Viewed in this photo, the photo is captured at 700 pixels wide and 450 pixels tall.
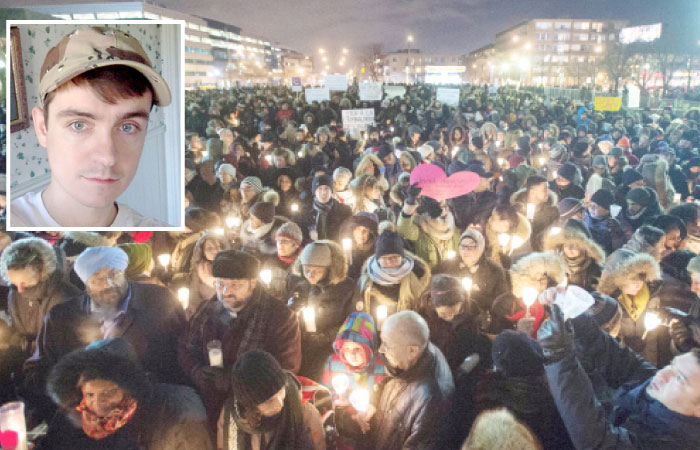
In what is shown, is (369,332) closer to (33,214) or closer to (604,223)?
(33,214)

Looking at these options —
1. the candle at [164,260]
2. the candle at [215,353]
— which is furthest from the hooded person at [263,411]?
the candle at [164,260]

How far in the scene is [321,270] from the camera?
392 centimetres

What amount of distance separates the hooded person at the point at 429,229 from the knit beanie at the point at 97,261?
2.73 meters

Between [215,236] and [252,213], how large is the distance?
879 mm

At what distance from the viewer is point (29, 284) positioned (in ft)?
11.0

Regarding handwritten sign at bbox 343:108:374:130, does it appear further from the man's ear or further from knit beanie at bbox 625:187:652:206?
the man's ear

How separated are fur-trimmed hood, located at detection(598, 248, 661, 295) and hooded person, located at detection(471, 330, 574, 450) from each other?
56.5 inches

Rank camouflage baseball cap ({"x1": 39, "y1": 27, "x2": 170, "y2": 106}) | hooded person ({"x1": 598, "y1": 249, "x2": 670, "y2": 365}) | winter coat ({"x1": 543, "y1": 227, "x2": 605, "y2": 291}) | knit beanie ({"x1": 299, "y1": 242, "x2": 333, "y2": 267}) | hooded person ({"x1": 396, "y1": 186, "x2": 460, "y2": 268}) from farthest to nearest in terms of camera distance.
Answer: hooded person ({"x1": 396, "y1": 186, "x2": 460, "y2": 268}), winter coat ({"x1": 543, "y1": 227, "x2": 605, "y2": 291}), knit beanie ({"x1": 299, "y1": 242, "x2": 333, "y2": 267}), hooded person ({"x1": 598, "y1": 249, "x2": 670, "y2": 365}), camouflage baseball cap ({"x1": 39, "y1": 27, "x2": 170, "y2": 106})

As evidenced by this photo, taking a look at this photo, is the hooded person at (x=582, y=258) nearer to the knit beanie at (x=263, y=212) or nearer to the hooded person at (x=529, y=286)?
the hooded person at (x=529, y=286)

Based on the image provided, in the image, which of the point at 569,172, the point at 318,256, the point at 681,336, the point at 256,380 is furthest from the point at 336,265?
Result: the point at 569,172

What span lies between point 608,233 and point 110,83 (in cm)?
474

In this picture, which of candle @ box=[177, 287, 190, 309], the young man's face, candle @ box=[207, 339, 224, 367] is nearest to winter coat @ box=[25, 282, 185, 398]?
candle @ box=[177, 287, 190, 309]

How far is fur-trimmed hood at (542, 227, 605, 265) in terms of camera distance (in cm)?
419

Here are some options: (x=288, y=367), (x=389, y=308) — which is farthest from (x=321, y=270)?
(x=288, y=367)
